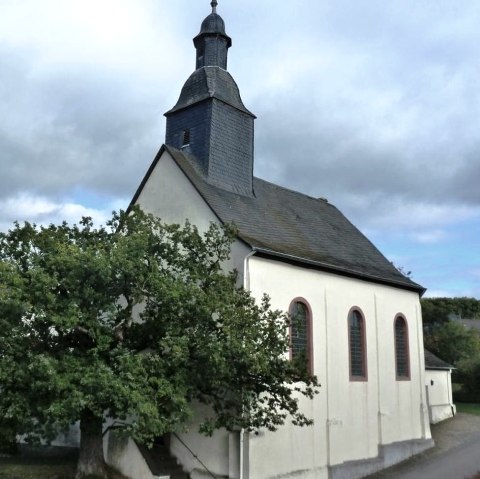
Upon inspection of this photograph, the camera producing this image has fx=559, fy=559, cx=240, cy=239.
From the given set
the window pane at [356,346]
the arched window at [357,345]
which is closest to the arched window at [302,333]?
the arched window at [357,345]

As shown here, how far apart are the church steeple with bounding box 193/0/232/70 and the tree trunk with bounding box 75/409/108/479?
14118 mm

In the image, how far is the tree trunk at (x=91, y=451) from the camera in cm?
1444

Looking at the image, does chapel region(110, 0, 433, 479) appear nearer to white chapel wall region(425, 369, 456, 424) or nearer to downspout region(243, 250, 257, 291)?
downspout region(243, 250, 257, 291)

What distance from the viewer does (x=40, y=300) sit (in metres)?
12.4

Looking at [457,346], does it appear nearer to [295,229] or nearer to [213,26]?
[295,229]

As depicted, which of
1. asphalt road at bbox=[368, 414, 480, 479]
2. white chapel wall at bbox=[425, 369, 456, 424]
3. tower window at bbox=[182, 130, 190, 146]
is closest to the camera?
asphalt road at bbox=[368, 414, 480, 479]

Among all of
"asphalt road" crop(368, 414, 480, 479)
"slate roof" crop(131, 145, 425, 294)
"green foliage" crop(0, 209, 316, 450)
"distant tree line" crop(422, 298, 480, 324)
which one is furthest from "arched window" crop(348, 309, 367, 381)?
"distant tree line" crop(422, 298, 480, 324)

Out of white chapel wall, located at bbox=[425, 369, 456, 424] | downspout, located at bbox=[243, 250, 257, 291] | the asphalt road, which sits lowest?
the asphalt road

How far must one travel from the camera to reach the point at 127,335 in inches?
584

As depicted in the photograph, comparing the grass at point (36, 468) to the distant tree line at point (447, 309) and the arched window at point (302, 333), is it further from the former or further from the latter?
the distant tree line at point (447, 309)

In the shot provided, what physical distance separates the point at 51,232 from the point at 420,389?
54.5ft

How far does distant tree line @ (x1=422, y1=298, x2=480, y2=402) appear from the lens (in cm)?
3934

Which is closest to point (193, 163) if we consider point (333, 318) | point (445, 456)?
point (333, 318)

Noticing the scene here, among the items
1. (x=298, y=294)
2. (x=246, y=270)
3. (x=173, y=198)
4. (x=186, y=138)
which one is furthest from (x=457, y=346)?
(x=246, y=270)
